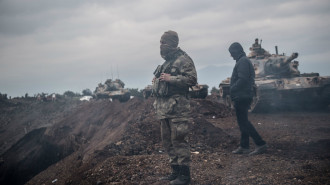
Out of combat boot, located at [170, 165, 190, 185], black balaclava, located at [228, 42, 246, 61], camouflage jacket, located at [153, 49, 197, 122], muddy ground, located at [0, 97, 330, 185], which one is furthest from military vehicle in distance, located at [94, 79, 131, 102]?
combat boot, located at [170, 165, 190, 185]

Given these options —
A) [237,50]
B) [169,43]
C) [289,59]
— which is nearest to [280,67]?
[289,59]

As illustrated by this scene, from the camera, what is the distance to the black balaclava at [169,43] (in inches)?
179

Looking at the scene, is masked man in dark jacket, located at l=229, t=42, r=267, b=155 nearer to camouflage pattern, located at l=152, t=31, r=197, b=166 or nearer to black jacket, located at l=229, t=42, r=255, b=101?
black jacket, located at l=229, t=42, r=255, b=101

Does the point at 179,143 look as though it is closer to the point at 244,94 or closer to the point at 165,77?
the point at 165,77

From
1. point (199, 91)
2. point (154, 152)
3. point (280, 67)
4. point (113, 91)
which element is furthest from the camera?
point (113, 91)

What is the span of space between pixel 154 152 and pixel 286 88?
7.62 metres

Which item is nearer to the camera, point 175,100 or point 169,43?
point 175,100

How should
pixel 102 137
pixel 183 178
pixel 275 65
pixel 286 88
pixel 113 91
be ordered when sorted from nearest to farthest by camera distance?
Result: pixel 183 178 → pixel 102 137 → pixel 286 88 → pixel 275 65 → pixel 113 91

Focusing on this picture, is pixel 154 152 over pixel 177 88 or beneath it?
beneath

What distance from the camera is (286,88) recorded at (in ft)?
38.4

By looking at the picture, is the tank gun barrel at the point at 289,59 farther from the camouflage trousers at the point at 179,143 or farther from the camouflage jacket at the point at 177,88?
the camouflage trousers at the point at 179,143

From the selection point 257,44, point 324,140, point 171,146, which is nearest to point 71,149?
point 171,146

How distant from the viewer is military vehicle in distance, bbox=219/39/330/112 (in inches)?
460

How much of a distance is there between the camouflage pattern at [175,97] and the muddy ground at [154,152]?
635mm
